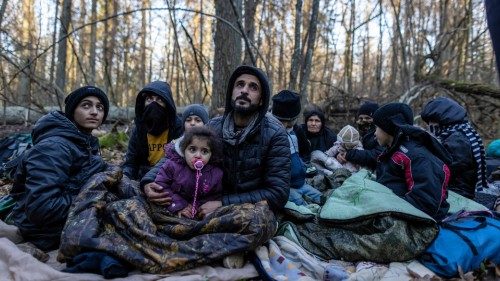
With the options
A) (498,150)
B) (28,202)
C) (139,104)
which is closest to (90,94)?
(139,104)

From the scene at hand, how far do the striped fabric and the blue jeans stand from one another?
62.6 inches

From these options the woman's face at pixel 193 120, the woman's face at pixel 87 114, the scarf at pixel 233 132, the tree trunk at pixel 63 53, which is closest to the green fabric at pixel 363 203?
the scarf at pixel 233 132

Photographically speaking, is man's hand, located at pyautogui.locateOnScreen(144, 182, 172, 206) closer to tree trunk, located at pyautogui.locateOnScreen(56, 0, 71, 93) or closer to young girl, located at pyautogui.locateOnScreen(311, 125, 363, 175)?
young girl, located at pyautogui.locateOnScreen(311, 125, 363, 175)

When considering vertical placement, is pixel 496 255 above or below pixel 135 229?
below

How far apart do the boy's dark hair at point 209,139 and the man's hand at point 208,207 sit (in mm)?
336

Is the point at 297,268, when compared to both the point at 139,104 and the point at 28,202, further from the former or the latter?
the point at 139,104

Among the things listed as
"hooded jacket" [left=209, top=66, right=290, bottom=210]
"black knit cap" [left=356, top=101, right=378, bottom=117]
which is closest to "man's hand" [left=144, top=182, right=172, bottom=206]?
"hooded jacket" [left=209, top=66, right=290, bottom=210]

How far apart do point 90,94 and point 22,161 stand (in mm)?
826

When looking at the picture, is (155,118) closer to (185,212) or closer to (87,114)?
(87,114)

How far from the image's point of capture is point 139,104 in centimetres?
426

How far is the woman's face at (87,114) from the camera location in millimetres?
3471

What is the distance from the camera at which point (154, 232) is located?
9.07ft

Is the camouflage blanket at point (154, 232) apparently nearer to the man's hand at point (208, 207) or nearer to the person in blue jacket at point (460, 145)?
the man's hand at point (208, 207)

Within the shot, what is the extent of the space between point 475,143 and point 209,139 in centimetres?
288
